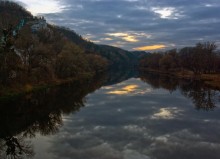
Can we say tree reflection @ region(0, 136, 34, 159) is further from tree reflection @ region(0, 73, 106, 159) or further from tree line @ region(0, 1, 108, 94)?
tree line @ region(0, 1, 108, 94)

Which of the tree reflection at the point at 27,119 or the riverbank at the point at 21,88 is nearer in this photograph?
the tree reflection at the point at 27,119

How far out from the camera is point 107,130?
32531mm

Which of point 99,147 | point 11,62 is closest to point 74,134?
point 99,147

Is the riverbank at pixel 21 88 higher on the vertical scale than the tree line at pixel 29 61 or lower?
lower

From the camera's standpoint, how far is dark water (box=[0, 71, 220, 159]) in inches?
961

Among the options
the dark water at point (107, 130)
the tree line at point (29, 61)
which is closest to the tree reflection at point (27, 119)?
the dark water at point (107, 130)

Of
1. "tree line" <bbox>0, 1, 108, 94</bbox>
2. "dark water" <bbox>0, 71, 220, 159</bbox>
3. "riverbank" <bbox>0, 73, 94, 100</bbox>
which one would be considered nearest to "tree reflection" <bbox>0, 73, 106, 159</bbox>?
Answer: "dark water" <bbox>0, 71, 220, 159</bbox>

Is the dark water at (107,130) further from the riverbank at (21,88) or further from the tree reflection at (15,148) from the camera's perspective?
the riverbank at (21,88)

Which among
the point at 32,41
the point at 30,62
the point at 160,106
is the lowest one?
the point at 160,106

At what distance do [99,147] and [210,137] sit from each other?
11.0 meters

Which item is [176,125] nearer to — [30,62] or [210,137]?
[210,137]

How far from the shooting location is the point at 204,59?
131000 mm

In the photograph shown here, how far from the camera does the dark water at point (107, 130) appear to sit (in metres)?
24.4

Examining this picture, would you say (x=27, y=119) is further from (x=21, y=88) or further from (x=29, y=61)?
(x=29, y=61)
